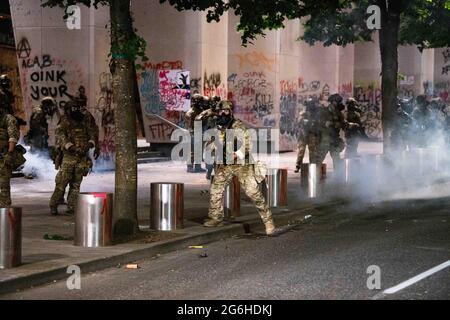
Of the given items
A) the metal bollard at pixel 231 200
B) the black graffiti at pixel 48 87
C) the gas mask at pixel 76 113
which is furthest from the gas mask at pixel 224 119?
the black graffiti at pixel 48 87

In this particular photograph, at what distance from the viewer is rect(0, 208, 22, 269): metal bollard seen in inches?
347

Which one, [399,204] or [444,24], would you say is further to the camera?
[444,24]

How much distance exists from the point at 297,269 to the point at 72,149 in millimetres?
4989

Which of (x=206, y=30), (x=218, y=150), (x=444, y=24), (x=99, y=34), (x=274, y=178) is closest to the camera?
(x=218, y=150)

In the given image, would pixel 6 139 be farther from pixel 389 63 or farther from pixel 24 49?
pixel 389 63

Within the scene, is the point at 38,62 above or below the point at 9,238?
above

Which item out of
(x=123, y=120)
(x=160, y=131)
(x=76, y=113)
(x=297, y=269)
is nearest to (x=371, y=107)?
(x=160, y=131)

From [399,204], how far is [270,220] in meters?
5.16

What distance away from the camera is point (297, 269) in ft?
30.8

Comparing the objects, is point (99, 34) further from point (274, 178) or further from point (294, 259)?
point (294, 259)

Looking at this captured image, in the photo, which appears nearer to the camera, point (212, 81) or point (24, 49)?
point (24, 49)

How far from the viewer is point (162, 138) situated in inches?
1015
